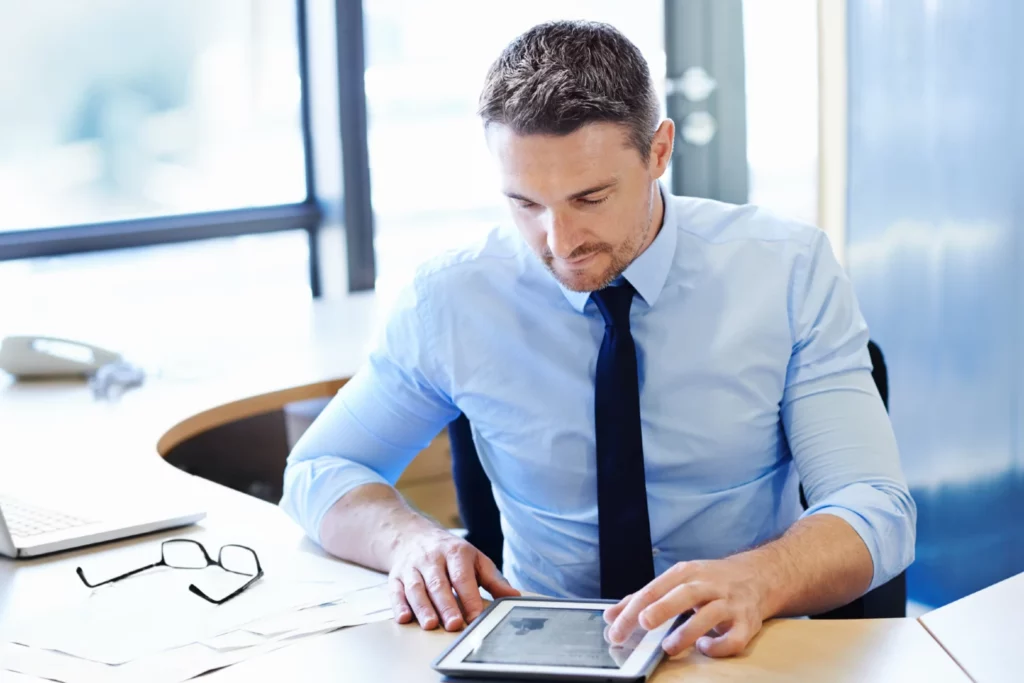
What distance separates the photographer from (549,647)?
1.13 m

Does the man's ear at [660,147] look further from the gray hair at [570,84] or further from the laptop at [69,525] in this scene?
the laptop at [69,525]

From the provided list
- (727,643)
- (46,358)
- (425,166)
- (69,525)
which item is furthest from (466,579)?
(425,166)

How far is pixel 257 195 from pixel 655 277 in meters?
1.85

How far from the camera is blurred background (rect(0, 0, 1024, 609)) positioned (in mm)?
2660

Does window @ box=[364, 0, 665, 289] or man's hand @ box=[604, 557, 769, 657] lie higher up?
window @ box=[364, 0, 665, 289]

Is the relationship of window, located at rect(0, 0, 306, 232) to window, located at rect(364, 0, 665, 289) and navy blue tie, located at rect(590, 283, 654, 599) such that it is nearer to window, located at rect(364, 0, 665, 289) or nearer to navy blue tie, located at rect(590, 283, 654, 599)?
window, located at rect(364, 0, 665, 289)

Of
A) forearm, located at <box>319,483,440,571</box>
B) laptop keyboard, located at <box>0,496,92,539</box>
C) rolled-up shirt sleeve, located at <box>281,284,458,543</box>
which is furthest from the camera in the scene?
rolled-up shirt sleeve, located at <box>281,284,458,543</box>

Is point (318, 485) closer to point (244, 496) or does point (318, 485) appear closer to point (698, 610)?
point (244, 496)

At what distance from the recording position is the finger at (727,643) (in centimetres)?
112

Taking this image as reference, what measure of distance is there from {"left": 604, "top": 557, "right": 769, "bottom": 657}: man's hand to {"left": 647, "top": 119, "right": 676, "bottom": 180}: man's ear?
0.57m

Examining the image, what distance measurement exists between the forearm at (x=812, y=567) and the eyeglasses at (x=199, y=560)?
0.57 m

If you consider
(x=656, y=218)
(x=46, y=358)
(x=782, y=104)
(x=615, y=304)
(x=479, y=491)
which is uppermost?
(x=782, y=104)

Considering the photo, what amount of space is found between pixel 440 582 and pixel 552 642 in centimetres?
19

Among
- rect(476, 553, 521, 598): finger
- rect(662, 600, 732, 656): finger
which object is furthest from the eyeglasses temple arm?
rect(662, 600, 732, 656): finger
